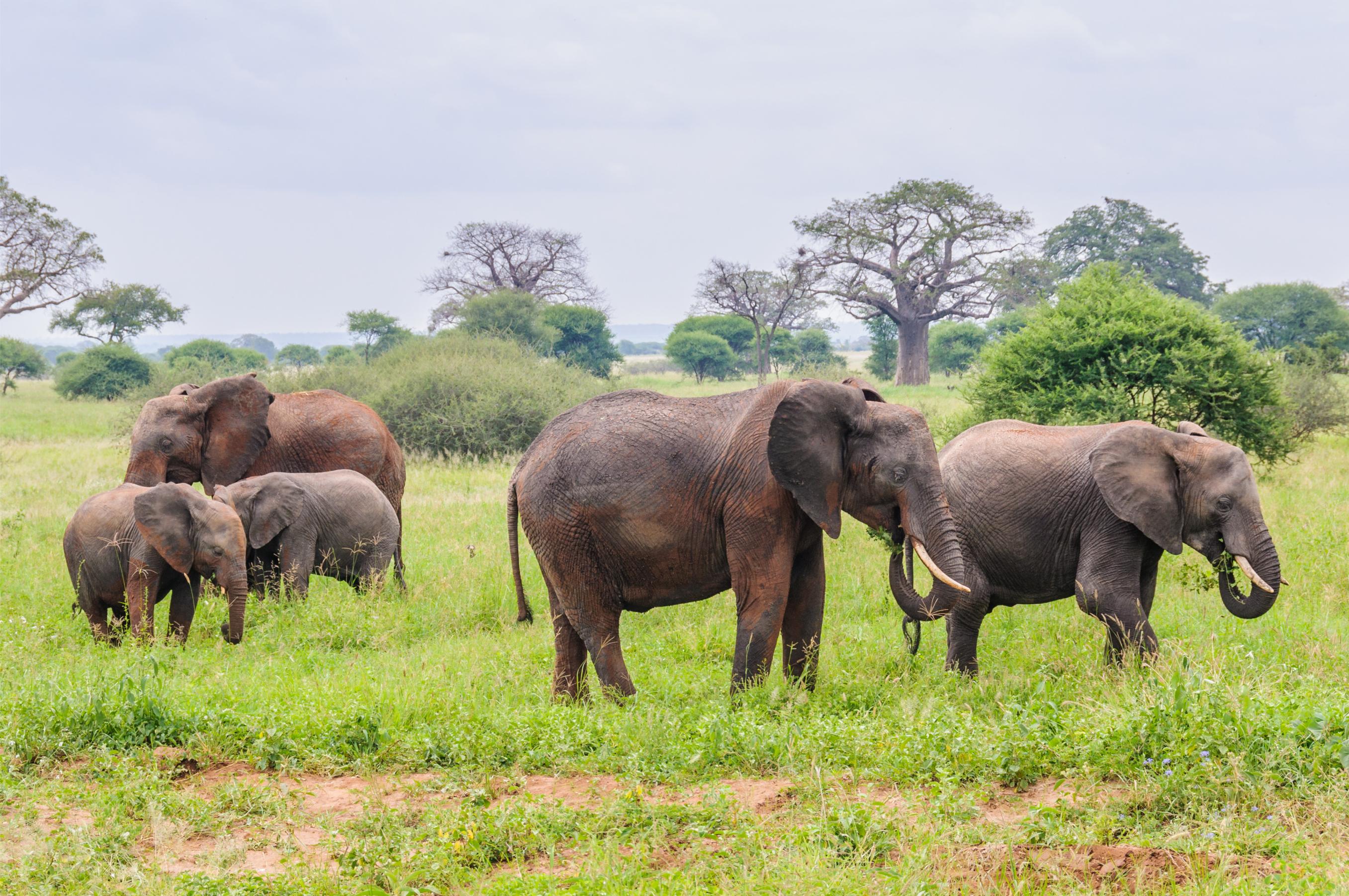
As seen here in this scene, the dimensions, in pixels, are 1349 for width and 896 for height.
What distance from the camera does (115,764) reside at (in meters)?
5.82

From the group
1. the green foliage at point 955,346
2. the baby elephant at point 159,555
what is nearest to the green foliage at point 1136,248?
the green foliage at point 955,346

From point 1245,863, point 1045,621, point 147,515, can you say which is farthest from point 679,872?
point 147,515

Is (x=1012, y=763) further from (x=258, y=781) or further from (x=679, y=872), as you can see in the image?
(x=258, y=781)

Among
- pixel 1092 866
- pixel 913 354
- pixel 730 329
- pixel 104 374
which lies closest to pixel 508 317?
pixel 104 374

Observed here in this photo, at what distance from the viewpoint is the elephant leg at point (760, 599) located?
6.27m

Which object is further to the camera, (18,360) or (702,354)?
(702,354)

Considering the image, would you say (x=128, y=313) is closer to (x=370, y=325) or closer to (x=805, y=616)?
(x=370, y=325)

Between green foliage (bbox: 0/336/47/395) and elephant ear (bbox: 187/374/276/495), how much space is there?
51349 mm

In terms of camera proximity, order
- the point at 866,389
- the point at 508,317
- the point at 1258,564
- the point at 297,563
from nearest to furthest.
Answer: the point at 866,389 < the point at 1258,564 < the point at 297,563 < the point at 508,317

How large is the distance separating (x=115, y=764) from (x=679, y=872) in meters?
3.21

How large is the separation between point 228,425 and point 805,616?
25.2ft

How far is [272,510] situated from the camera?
10328mm

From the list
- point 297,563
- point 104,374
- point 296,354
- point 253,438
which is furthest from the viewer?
point 296,354

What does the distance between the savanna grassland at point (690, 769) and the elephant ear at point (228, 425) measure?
3417mm
